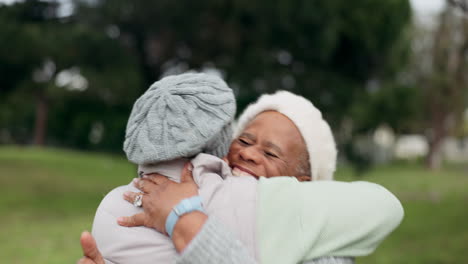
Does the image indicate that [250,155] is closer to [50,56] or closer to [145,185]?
[145,185]

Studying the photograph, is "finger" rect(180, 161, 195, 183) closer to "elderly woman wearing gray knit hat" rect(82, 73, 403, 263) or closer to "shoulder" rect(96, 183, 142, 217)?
"elderly woman wearing gray knit hat" rect(82, 73, 403, 263)

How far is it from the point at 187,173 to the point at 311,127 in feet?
1.41

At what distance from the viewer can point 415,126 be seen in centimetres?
2358

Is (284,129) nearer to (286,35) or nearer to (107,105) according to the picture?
(286,35)

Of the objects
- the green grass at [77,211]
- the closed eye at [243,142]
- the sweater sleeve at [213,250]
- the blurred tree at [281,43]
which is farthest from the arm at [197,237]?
the blurred tree at [281,43]

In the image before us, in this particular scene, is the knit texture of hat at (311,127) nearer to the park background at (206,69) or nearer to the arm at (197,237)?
the arm at (197,237)

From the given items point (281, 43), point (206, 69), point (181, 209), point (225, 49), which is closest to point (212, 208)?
point (181, 209)

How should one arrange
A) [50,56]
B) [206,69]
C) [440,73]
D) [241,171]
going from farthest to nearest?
[440,73], [206,69], [50,56], [241,171]

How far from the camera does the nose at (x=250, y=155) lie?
1335 millimetres

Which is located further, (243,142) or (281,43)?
(281,43)

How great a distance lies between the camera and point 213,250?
99cm

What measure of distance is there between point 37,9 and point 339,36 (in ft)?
16.4

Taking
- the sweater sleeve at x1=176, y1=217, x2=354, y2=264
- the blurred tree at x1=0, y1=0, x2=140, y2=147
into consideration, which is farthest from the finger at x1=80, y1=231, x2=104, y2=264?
the blurred tree at x1=0, y1=0, x2=140, y2=147

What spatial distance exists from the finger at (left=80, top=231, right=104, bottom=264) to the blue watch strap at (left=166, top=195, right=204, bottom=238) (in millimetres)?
184
